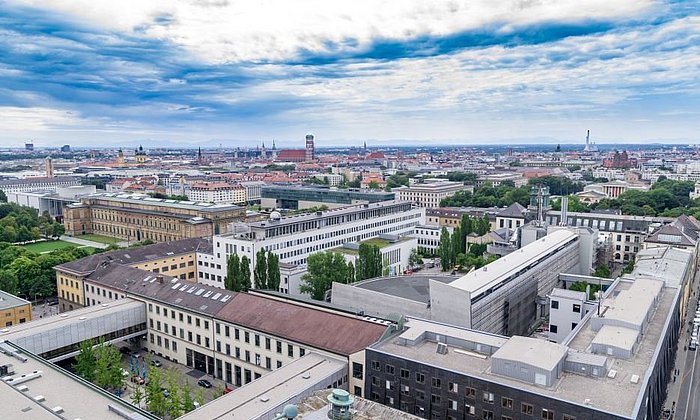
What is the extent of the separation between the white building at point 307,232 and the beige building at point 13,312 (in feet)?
78.9

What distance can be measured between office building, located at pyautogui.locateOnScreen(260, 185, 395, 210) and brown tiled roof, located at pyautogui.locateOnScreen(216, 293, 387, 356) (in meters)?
79.3

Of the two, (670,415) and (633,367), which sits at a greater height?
(633,367)

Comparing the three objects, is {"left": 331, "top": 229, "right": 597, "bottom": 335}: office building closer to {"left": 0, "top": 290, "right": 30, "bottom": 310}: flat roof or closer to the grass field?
{"left": 0, "top": 290, "right": 30, "bottom": 310}: flat roof

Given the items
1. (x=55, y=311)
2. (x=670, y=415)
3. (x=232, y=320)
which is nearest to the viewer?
(x=670, y=415)

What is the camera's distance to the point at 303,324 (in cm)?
3791

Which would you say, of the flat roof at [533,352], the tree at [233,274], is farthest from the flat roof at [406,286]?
the flat roof at [533,352]

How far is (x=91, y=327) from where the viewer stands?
42500mm

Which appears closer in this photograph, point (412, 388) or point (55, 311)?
point (412, 388)

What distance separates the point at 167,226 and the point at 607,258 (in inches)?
3026

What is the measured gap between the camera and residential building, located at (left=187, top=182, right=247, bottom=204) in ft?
518

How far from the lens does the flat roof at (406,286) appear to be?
49469mm

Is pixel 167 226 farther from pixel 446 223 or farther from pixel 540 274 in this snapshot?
pixel 540 274

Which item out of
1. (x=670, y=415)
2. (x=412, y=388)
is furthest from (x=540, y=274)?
(x=412, y=388)

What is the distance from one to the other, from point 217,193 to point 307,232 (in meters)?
91.3
